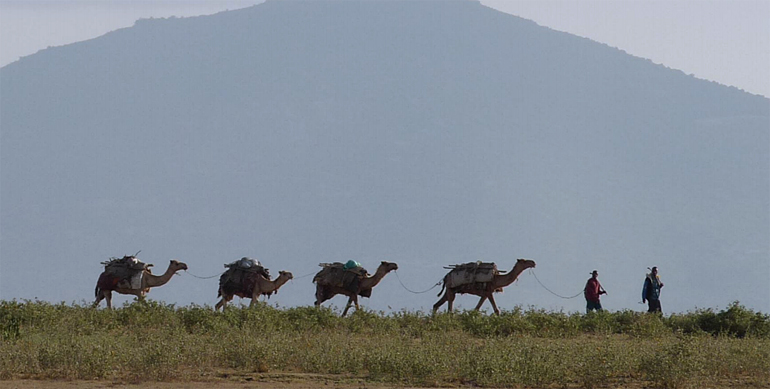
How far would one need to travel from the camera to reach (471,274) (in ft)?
96.5

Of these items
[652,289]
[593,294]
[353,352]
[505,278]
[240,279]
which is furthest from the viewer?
[240,279]

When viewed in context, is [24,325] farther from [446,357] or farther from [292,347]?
[446,357]

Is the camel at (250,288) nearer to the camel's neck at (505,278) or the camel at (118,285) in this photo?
the camel at (118,285)

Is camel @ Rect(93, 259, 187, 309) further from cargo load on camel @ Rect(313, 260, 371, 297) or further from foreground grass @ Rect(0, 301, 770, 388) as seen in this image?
foreground grass @ Rect(0, 301, 770, 388)

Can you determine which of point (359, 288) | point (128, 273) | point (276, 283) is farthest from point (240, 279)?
point (359, 288)

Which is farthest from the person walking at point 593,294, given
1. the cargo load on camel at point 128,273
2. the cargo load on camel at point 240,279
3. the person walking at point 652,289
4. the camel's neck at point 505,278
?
the cargo load on camel at point 128,273

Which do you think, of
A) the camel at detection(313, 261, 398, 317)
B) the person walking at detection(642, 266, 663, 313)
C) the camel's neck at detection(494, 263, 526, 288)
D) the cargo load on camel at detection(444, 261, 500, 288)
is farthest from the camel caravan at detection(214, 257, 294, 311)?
the person walking at detection(642, 266, 663, 313)

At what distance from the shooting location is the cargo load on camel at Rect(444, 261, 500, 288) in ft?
95.6

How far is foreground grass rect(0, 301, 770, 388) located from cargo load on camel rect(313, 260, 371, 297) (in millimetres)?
5792

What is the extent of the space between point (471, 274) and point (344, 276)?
9.68 ft

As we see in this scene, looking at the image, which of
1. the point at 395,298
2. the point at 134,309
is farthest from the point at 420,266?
the point at 134,309

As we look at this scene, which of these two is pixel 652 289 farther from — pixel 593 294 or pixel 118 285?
pixel 118 285

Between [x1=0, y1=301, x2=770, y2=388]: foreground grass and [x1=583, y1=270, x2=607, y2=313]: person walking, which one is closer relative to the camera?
[x1=0, y1=301, x2=770, y2=388]: foreground grass

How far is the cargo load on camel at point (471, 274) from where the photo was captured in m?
29.1
